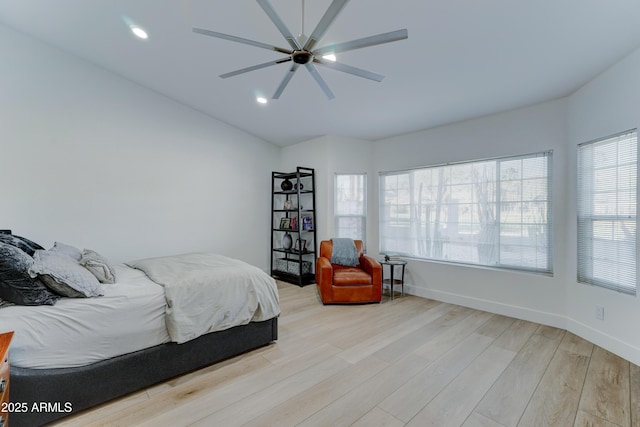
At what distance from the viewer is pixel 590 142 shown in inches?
112

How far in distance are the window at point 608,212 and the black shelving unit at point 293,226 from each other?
3.55m

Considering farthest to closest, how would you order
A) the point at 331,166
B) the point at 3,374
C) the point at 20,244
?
the point at 331,166, the point at 20,244, the point at 3,374

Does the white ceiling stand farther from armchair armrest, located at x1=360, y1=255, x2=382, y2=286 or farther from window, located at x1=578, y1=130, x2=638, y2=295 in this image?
armchair armrest, located at x1=360, y1=255, x2=382, y2=286

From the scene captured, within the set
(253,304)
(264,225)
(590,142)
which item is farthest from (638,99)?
(264,225)

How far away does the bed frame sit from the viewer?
1565 millimetres

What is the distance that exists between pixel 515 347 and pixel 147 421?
3.11 m

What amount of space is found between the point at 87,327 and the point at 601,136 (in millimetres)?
4643

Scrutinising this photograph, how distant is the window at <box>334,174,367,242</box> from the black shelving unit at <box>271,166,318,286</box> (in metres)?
0.44

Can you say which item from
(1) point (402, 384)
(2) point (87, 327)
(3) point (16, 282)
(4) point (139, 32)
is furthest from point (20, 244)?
(1) point (402, 384)

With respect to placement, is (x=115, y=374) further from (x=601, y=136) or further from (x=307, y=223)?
(x=601, y=136)

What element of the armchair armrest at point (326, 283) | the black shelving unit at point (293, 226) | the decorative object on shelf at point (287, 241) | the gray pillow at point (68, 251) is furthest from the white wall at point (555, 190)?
the gray pillow at point (68, 251)

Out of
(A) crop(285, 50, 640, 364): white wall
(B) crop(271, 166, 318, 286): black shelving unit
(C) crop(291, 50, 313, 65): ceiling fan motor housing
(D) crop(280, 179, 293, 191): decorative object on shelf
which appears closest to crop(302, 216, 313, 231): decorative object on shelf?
(B) crop(271, 166, 318, 286): black shelving unit

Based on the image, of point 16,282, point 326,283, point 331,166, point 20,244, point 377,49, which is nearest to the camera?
point 16,282

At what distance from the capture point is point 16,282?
5.46 ft
